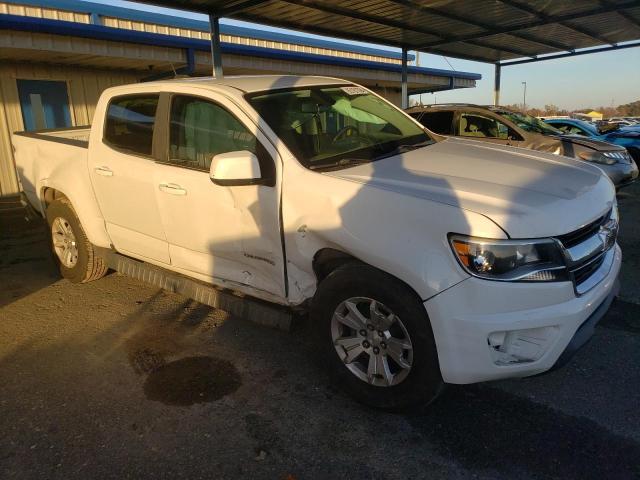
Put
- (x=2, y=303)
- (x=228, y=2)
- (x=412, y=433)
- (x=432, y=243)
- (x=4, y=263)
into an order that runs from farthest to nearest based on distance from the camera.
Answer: (x=228, y=2) < (x=4, y=263) < (x=2, y=303) < (x=412, y=433) < (x=432, y=243)

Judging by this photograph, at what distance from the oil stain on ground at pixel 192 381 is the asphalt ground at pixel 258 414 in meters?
0.01

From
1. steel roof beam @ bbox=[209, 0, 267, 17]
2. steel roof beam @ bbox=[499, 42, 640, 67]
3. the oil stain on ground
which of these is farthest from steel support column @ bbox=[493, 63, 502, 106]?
the oil stain on ground

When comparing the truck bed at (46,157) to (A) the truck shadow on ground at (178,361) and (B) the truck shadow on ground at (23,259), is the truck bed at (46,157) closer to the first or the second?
(B) the truck shadow on ground at (23,259)

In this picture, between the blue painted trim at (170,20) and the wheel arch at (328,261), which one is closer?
the wheel arch at (328,261)

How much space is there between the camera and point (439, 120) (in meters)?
9.67

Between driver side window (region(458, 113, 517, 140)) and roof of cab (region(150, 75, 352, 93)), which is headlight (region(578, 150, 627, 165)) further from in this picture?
roof of cab (region(150, 75, 352, 93))

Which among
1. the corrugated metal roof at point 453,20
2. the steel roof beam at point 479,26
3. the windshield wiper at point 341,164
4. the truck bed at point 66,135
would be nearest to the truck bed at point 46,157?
A: the truck bed at point 66,135

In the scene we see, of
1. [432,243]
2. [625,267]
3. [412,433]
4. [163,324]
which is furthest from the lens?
[625,267]

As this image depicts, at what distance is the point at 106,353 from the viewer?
3.86 metres

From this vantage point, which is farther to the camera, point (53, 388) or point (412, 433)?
point (53, 388)

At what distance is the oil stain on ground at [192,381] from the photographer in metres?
3.23

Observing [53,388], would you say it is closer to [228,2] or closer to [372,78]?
[228,2]

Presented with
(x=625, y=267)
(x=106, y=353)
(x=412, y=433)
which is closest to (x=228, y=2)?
(x=106, y=353)

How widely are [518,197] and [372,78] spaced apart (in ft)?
49.8
